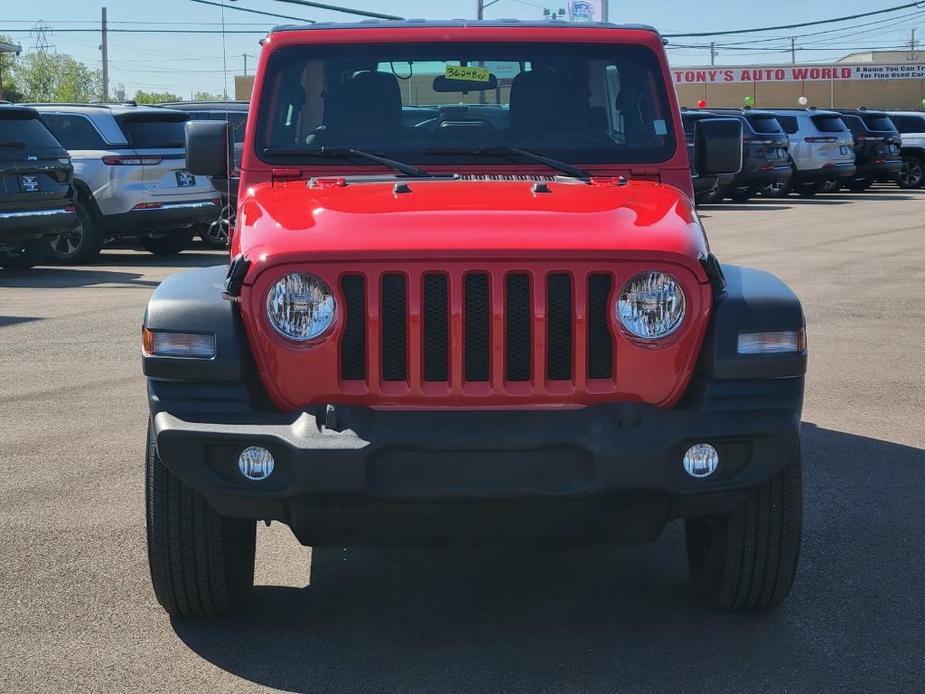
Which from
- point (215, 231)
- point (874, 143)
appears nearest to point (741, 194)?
point (874, 143)

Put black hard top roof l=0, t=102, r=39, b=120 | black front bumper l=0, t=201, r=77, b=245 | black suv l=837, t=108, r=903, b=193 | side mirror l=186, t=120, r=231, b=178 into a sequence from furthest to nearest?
black suv l=837, t=108, r=903, b=193, black hard top roof l=0, t=102, r=39, b=120, black front bumper l=0, t=201, r=77, b=245, side mirror l=186, t=120, r=231, b=178

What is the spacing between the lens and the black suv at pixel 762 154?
28062 millimetres

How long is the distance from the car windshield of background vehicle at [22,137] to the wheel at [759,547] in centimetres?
1181

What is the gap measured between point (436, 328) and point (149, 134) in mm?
13365

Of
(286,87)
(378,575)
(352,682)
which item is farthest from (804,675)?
(286,87)

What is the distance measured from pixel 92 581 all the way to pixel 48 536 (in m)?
0.66

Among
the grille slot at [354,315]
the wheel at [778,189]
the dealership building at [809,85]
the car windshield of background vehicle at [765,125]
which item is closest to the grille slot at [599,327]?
the grille slot at [354,315]

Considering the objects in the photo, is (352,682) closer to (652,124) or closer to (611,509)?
(611,509)

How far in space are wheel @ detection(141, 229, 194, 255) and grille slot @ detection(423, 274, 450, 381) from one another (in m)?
14.2

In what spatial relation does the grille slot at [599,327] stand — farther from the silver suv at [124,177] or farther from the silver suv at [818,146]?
the silver suv at [818,146]

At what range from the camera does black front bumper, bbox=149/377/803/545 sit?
→ 3912 mm

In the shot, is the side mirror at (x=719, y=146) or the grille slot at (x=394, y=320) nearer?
the grille slot at (x=394, y=320)

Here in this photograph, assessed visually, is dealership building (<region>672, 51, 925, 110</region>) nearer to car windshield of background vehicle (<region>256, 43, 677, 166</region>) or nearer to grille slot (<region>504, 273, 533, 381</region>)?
car windshield of background vehicle (<region>256, 43, 677, 166</region>)

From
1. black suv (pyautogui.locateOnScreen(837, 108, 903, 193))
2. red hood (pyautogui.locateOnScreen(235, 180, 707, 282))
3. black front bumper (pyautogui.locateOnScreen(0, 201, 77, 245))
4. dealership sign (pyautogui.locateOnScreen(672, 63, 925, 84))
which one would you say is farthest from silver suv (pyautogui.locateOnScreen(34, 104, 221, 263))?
dealership sign (pyautogui.locateOnScreen(672, 63, 925, 84))
